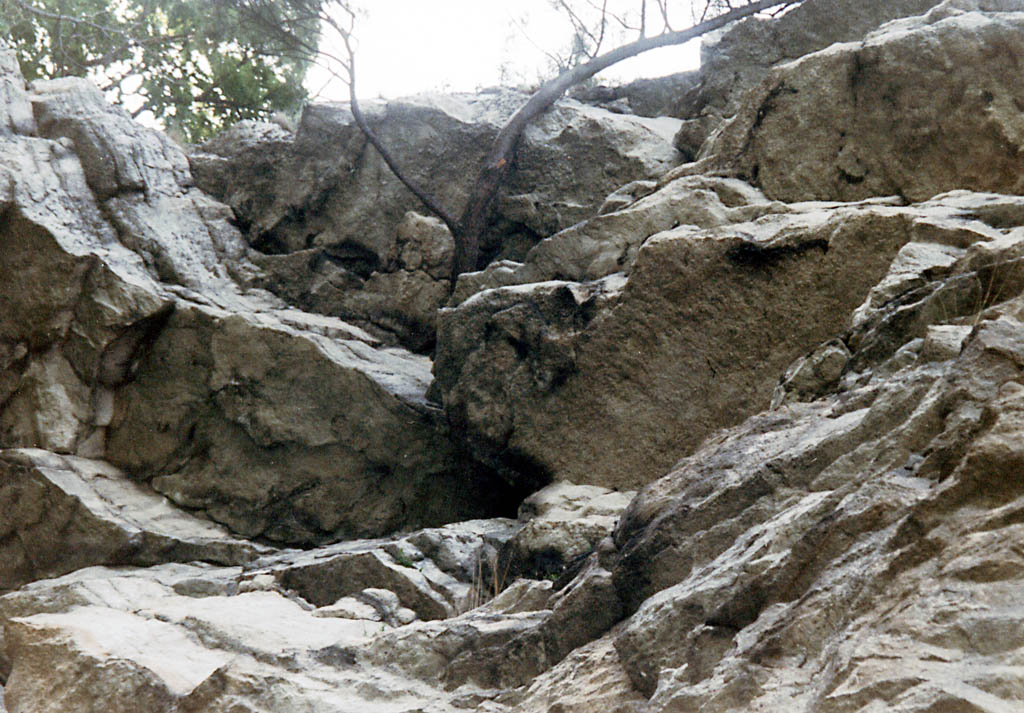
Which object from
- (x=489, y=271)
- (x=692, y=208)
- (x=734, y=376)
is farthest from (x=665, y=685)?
(x=489, y=271)

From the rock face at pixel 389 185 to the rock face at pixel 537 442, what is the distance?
4.5 inches

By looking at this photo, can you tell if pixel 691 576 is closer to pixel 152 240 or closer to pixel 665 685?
pixel 665 685

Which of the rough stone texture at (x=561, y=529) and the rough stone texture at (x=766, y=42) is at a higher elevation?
the rough stone texture at (x=766, y=42)

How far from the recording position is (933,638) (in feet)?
7.70

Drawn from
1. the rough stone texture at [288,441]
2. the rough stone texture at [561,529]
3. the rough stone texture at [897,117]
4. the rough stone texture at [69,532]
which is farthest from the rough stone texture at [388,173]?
the rough stone texture at [561,529]

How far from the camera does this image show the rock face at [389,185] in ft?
40.4

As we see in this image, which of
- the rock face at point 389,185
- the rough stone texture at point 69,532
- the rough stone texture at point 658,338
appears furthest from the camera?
the rock face at point 389,185

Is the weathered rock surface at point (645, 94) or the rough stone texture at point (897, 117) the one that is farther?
the weathered rock surface at point (645, 94)

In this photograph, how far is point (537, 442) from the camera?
8.45m

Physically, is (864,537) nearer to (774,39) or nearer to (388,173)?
(388,173)

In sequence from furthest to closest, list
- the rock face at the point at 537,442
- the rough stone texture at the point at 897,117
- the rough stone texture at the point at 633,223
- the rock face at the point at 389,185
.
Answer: the rock face at the point at 389,185, the rough stone texture at the point at 633,223, the rough stone texture at the point at 897,117, the rock face at the point at 537,442

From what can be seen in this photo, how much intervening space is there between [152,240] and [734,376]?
6984 mm

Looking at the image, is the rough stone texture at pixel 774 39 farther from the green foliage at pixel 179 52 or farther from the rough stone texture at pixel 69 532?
the rough stone texture at pixel 69 532

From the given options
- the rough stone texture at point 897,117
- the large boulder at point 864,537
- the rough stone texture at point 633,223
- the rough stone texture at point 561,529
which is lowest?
the rough stone texture at point 561,529
